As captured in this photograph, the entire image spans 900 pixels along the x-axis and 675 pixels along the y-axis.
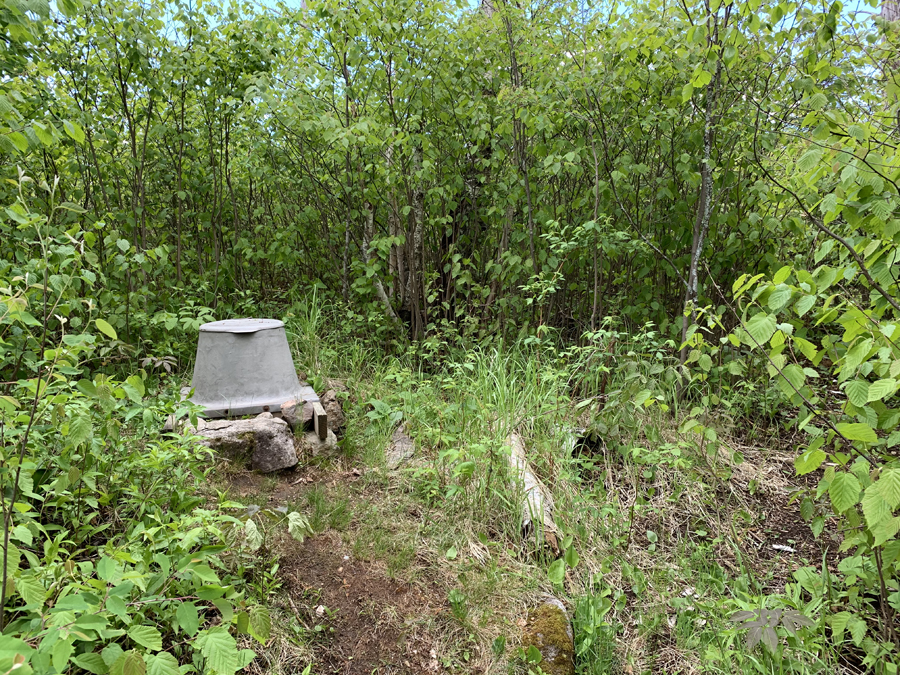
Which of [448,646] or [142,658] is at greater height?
[142,658]

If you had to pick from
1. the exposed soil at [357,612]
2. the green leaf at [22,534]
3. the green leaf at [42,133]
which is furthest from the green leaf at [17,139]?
the exposed soil at [357,612]

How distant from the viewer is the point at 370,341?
15.9 feet

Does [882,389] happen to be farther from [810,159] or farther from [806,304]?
[810,159]

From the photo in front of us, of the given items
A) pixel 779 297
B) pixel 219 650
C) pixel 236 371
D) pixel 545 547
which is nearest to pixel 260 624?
pixel 219 650

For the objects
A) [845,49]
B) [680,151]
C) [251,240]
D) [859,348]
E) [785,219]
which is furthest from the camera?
[251,240]

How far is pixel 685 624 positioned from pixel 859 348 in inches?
48.5

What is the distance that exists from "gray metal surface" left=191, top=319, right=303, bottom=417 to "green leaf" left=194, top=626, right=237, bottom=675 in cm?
207

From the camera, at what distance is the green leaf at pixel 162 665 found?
1297mm

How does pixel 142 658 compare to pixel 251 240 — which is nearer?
pixel 142 658

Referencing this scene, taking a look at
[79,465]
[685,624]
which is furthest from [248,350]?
[685,624]

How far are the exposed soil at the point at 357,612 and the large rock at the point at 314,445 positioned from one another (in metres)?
0.86

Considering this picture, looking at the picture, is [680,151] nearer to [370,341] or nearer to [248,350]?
[370,341]

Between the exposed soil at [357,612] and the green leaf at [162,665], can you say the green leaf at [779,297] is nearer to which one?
the exposed soil at [357,612]

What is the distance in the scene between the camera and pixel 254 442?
307cm
